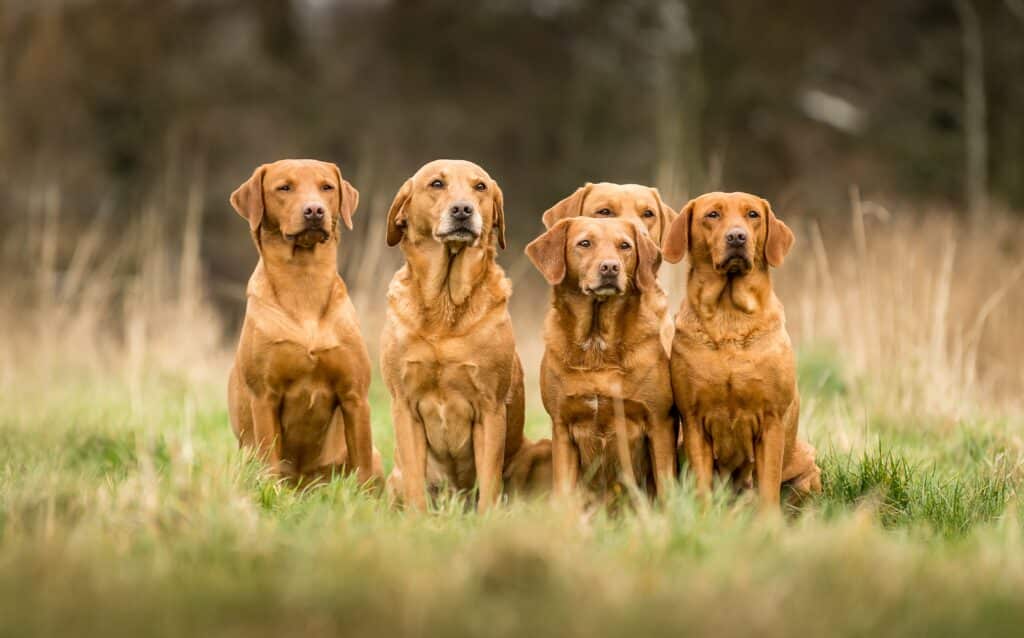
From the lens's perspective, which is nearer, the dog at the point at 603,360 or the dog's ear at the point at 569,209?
the dog at the point at 603,360

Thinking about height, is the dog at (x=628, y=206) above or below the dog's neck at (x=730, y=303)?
above

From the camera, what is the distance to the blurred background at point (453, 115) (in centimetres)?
1282

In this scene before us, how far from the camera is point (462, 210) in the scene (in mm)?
5445

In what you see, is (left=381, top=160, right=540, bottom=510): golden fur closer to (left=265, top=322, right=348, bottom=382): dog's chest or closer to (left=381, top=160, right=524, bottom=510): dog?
(left=381, top=160, right=524, bottom=510): dog

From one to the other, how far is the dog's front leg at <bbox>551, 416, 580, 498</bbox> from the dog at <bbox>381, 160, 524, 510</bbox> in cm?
30

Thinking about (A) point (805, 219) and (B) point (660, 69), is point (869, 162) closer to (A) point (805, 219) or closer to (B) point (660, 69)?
(B) point (660, 69)

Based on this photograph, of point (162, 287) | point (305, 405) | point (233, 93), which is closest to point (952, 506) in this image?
point (305, 405)

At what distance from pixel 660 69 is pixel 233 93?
7.15 meters

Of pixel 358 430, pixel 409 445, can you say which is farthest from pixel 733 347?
pixel 358 430

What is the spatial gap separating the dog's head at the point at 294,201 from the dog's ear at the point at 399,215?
0.20 metres

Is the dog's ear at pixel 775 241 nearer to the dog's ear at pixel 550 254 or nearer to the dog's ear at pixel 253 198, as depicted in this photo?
the dog's ear at pixel 550 254

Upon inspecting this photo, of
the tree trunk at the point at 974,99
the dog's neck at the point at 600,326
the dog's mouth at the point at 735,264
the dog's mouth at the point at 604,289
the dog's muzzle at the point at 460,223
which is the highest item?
the tree trunk at the point at 974,99

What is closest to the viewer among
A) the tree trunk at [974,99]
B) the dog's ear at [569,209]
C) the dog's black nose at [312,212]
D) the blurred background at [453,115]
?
the dog's black nose at [312,212]

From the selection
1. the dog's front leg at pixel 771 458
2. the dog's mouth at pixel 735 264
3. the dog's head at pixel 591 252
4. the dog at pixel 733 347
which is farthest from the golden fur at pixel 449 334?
the dog's front leg at pixel 771 458
